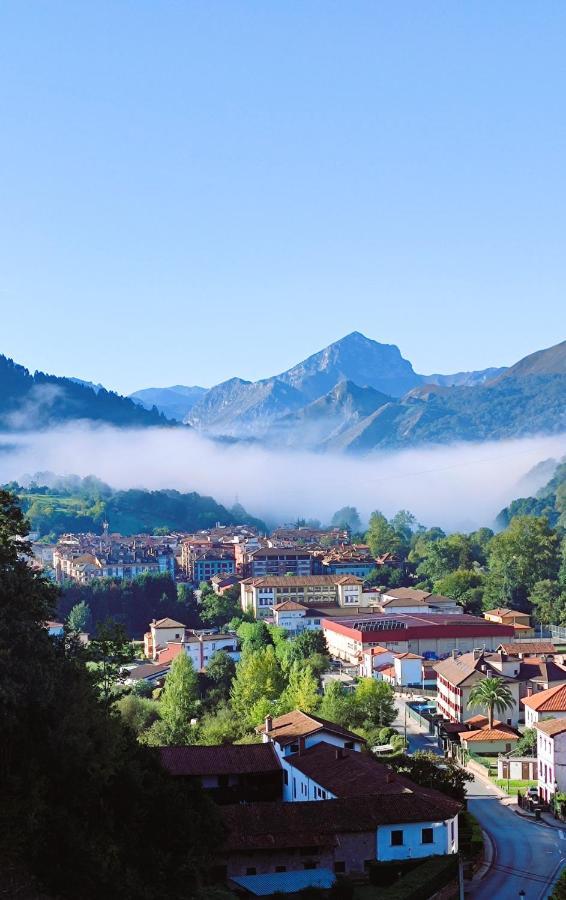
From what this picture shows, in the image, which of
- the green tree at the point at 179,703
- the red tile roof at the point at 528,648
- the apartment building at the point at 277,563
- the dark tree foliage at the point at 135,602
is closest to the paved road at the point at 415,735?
the red tile roof at the point at 528,648

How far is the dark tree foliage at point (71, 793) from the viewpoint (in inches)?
750

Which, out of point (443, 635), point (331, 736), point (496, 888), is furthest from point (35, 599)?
point (443, 635)

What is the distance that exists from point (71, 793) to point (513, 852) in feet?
49.6

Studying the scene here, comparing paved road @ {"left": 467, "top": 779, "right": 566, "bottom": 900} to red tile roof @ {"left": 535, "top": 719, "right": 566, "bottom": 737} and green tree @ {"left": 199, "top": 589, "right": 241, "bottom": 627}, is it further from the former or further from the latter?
green tree @ {"left": 199, "top": 589, "right": 241, "bottom": 627}

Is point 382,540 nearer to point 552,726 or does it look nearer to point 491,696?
point 491,696

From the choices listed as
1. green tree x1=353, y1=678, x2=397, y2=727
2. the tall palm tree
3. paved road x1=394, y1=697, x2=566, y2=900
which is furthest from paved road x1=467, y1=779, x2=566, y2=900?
green tree x1=353, y1=678, x2=397, y2=727

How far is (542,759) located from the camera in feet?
130

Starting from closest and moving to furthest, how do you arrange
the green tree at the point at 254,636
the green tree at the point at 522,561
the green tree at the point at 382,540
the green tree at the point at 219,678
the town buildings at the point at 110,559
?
the green tree at the point at 219,678
the green tree at the point at 254,636
the green tree at the point at 522,561
the town buildings at the point at 110,559
the green tree at the point at 382,540

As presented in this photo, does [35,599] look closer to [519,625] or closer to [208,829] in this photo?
[208,829]

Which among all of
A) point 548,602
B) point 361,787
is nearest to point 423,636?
point 548,602

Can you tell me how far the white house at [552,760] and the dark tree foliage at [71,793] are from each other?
18.6m

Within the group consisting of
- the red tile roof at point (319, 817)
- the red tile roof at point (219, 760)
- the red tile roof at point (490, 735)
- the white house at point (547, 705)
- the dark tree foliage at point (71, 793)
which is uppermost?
the dark tree foliage at point (71, 793)

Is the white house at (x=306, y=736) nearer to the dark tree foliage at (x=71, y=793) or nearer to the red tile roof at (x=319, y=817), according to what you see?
the red tile roof at (x=319, y=817)

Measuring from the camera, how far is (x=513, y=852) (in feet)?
101
